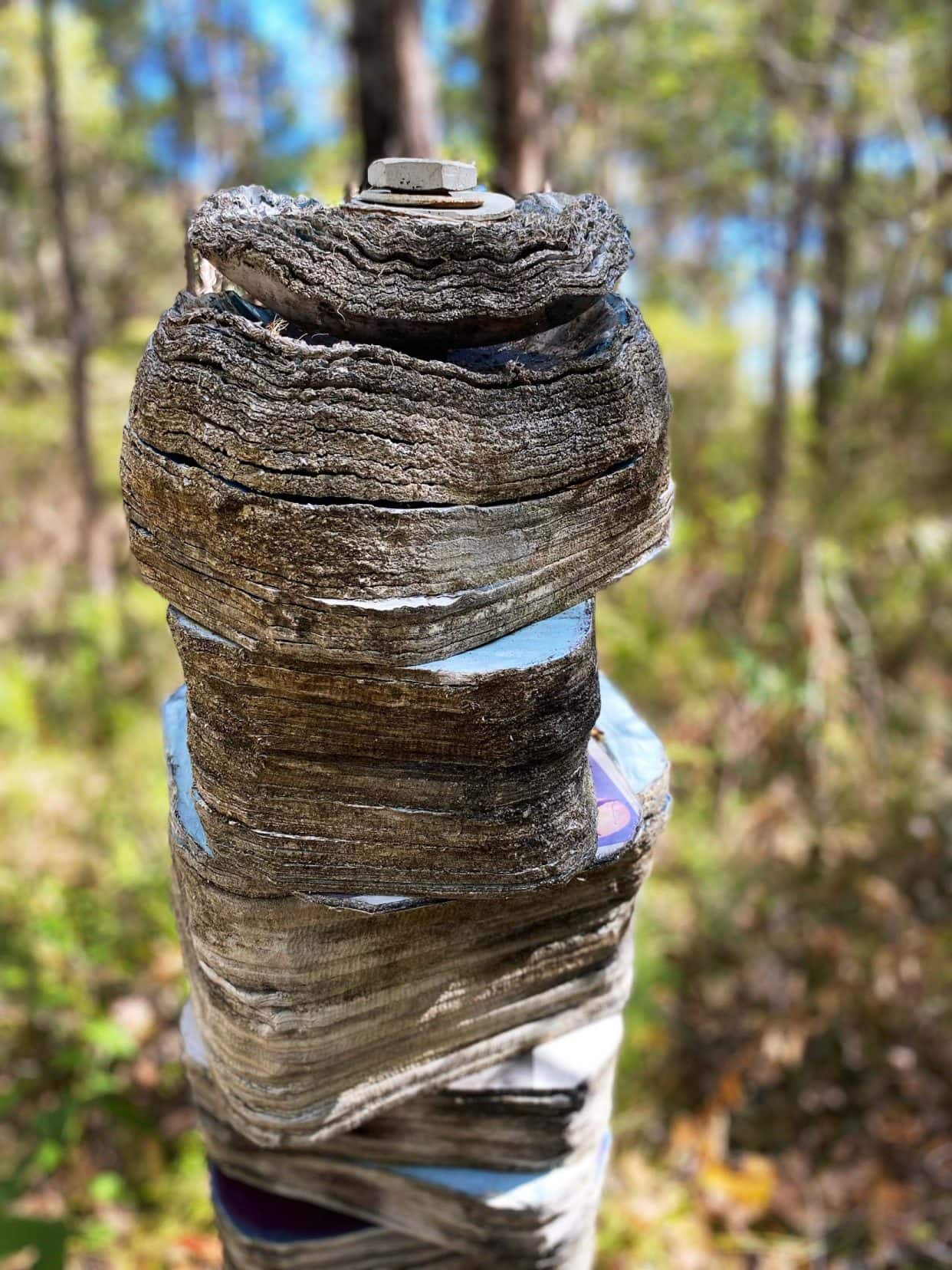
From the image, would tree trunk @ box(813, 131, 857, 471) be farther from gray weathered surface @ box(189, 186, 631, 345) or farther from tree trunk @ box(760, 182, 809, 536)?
gray weathered surface @ box(189, 186, 631, 345)

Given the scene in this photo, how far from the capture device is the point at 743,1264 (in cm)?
235

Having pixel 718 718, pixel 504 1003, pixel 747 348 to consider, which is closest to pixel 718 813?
pixel 718 718

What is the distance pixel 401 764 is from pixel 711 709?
356 cm

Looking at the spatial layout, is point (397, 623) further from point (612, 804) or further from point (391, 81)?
point (391, 81)

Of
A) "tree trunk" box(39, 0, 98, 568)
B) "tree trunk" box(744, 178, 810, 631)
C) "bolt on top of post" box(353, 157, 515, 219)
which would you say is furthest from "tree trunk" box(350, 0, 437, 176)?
"bolt on top of post" box(353, 157, 515, 219)

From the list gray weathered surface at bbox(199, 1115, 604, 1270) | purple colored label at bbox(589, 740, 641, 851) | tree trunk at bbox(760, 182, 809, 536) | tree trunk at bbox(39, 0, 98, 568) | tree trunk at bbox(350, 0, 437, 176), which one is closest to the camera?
purple colored label at bbox(589, 740, 641, 851)

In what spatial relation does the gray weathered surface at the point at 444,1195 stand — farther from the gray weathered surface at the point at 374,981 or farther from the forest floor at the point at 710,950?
the forest floor at the point at 710,950

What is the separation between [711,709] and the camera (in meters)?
4.16

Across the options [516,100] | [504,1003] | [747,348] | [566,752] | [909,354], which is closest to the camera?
Answer: [566,752]

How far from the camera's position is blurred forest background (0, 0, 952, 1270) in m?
2.45

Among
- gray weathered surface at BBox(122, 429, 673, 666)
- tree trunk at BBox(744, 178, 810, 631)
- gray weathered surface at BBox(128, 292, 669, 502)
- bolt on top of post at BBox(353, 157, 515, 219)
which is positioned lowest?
tree trunk at BBox(744, 178, 810, 631)

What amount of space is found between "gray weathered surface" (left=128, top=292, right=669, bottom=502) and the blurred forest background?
11.6 inches

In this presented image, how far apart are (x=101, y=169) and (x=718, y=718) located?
504 inches

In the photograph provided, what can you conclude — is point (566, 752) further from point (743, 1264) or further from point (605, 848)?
point (743, 1264)
